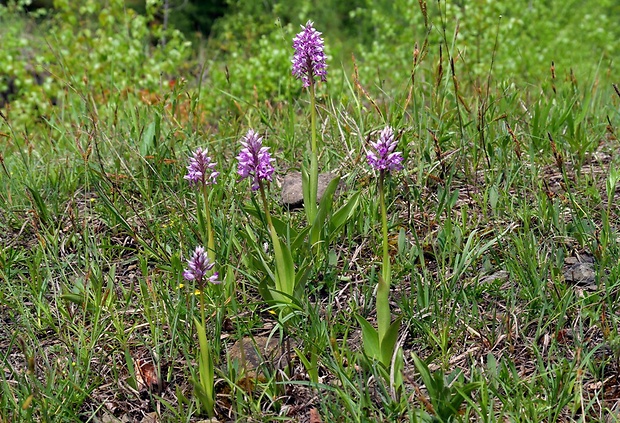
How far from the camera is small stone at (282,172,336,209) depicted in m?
2.87

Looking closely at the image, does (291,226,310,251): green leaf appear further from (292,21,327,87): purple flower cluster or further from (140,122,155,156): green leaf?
(140,122,155,156): green leaf

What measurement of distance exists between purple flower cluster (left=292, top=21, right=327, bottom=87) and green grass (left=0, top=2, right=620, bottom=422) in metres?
0.49

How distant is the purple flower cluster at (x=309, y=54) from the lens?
2.27m

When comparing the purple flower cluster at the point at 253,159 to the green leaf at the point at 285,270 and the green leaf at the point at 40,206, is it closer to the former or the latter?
the green leaf at the point at 285,270

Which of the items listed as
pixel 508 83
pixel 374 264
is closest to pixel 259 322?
pixel 374 264

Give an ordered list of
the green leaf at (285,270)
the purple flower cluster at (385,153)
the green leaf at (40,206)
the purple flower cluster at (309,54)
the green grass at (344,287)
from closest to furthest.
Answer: the purple flower cluster at (385,153), the green grass at (344,287), the green leaf at (285,270), the purple flower cluster at (309,54), the green leaf at (40,206)

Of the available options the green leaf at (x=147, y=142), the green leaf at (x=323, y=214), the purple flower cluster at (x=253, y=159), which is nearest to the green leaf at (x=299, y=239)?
the green leaf at (x=323, y=214)

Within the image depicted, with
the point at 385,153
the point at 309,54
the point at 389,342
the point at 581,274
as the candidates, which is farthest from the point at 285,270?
the point at 581,274

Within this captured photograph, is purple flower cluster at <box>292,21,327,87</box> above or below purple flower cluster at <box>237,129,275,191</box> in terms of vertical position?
above

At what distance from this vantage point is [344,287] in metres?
2.43

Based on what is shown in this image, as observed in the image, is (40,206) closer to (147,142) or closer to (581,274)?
(147,142)

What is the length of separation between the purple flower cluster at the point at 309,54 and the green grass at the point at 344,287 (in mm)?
493

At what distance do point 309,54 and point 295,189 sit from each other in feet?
2.48

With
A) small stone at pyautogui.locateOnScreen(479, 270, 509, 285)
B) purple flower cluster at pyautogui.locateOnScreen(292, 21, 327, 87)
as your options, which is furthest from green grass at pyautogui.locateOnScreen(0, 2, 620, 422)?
purple flower cluster at pyautogui.locateOnScreen(292, 21, 327, 87)
